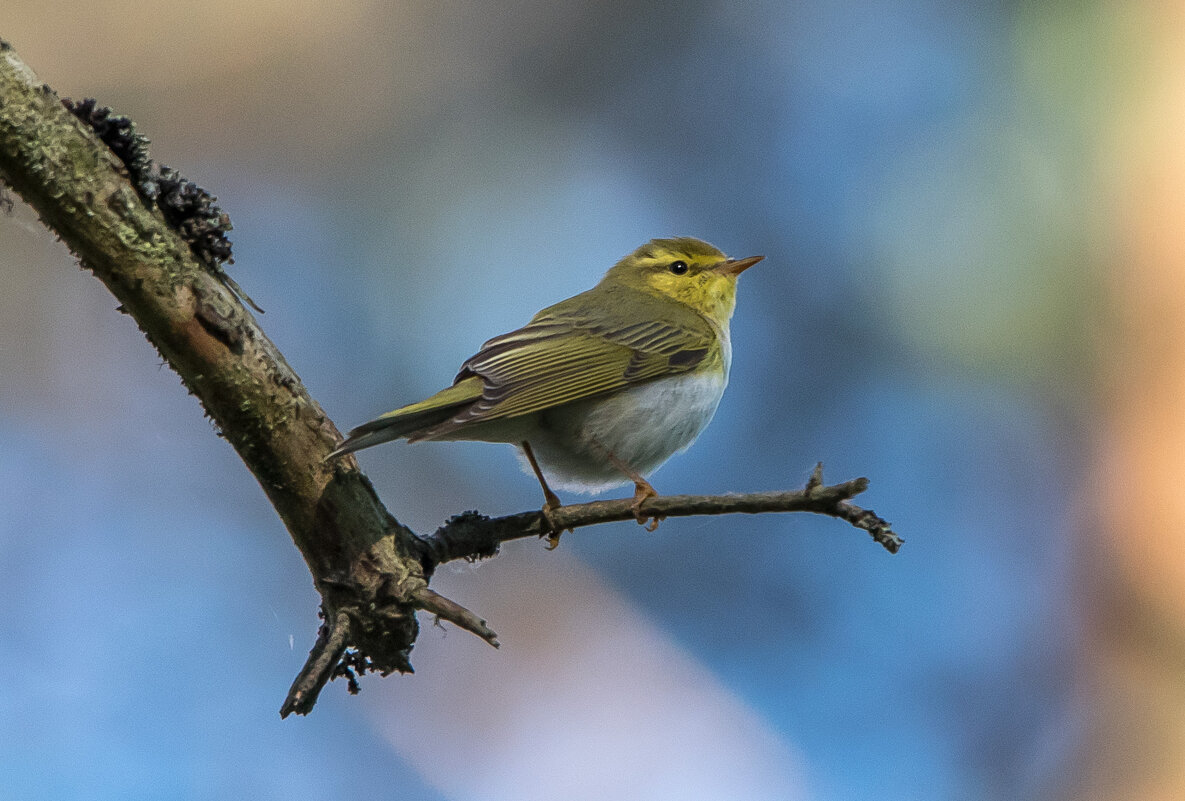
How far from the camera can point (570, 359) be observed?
13.8 ft

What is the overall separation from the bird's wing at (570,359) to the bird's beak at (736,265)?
0.45 meters

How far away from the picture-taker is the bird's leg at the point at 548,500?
2.80m

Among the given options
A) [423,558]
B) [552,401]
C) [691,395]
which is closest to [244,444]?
[423,558]

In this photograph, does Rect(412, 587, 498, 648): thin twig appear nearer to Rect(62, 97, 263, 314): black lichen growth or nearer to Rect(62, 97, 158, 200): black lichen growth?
Rect(62, 97, 263, 314): black lichen growth

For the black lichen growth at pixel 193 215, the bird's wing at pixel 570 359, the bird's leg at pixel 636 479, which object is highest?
the bird's wing at pixel 570 359

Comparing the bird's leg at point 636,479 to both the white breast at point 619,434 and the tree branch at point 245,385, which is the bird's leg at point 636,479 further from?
the tree branch at point 245,385

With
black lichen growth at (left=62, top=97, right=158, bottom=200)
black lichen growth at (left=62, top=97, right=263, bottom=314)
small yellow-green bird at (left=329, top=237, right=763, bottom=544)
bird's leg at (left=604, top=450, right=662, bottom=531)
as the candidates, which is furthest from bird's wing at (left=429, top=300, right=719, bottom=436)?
black lichen growth at (left=62, top=97, right=158, bottom=200)

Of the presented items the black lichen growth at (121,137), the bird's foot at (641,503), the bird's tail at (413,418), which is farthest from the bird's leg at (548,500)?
the black lichen growth at (121,137)

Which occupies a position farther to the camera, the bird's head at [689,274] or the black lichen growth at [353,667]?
the bird's head at [689,274]

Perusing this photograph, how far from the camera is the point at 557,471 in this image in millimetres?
4188

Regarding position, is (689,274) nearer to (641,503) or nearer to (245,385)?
(641,503)

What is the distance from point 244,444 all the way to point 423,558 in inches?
20.4

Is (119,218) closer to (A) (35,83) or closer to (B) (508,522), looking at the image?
(A) (35,83)

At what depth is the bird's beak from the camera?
5293 millimetres
